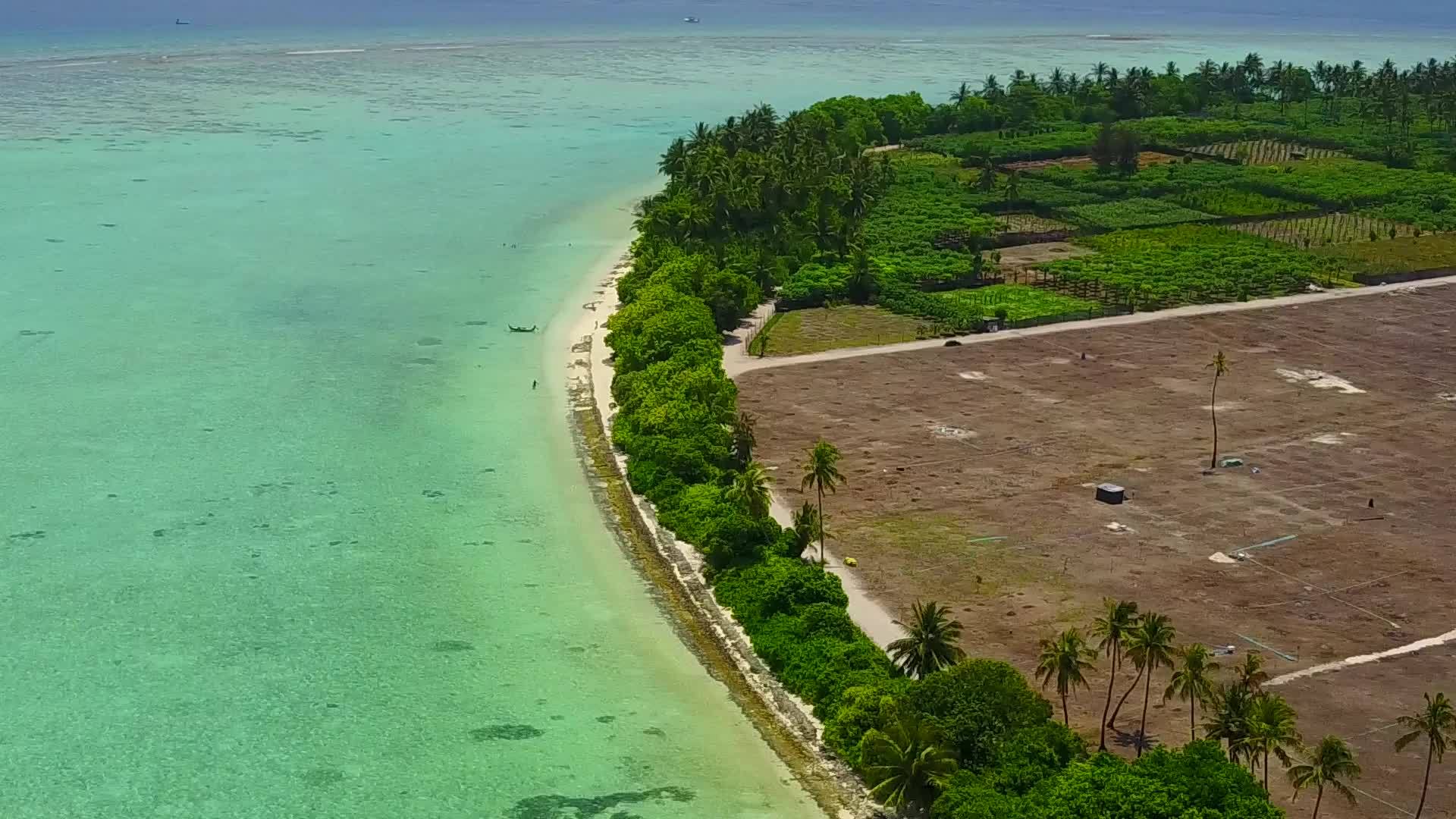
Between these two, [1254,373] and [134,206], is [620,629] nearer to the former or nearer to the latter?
[1254,373]

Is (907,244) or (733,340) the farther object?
(907,244)

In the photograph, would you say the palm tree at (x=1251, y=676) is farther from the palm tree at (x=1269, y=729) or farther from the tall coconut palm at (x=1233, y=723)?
the palm tree at (x=1269, y=729)

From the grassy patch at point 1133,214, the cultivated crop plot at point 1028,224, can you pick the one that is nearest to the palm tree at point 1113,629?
the cultivated crop plot at point 1028,224

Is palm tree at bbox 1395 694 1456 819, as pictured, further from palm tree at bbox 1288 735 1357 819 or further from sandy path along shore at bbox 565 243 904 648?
sandy path along shore at bbox 565 243 904 648

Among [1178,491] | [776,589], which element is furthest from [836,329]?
[776,589]

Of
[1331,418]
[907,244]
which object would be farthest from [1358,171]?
[1331,418]

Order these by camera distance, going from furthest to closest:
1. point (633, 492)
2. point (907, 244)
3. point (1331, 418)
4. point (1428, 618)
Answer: point (907, 244) < point (1331, 418) < point (633, 492) < point (1428, 618)
